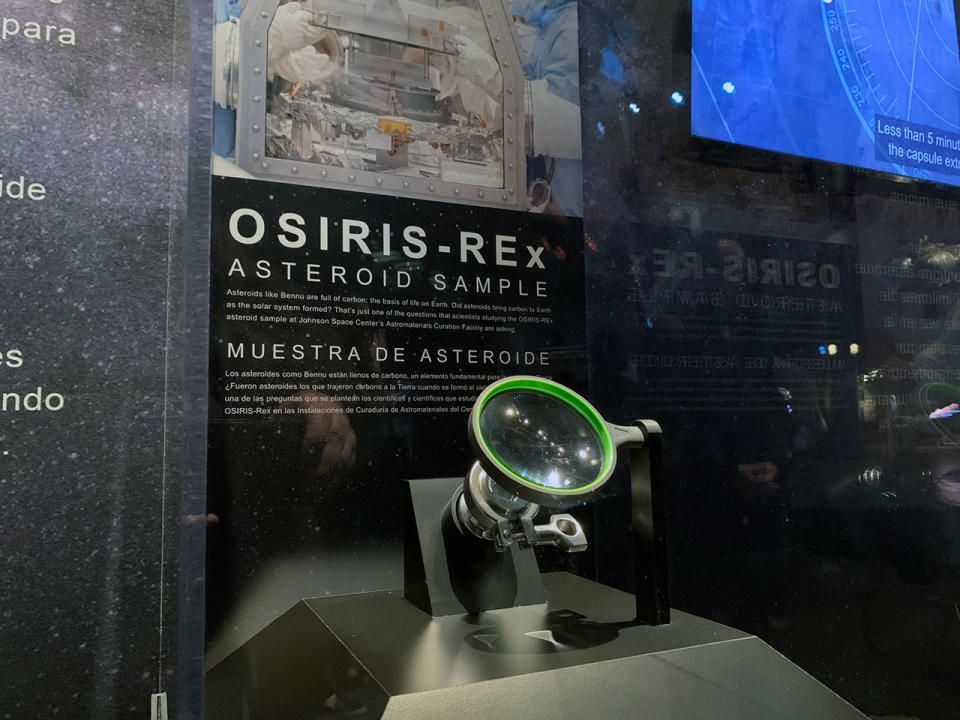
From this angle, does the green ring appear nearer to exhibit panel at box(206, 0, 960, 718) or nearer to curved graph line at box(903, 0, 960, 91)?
exhibit panel at box(206, 0, 960, 718)

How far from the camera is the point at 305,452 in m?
1.34

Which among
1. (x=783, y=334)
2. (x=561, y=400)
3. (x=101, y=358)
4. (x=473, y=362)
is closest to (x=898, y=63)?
(x=783, y=334)

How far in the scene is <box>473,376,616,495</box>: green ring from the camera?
3.06 feet

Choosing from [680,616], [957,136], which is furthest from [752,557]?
[957,136]

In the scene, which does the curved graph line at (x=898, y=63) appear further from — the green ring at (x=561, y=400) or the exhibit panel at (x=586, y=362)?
the green ring at (x=561, y=400)

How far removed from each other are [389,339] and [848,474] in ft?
4.17

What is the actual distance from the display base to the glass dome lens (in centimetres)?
24

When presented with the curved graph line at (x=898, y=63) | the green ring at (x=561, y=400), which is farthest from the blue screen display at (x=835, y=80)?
the green ring at (x=561, y=400)

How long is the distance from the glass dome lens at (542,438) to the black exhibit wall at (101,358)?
57 cm

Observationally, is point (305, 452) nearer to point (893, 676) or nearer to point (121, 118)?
point (121, 118)

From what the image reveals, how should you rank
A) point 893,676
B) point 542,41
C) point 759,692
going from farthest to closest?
1. point 893,676
2. point 542,41
3. point 759,692

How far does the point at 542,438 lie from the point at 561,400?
8cm

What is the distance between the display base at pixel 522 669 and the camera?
85 cm

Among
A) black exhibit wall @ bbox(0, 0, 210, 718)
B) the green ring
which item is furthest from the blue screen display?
black exhibit wall @ bbox(0, 0, 210, 718)
